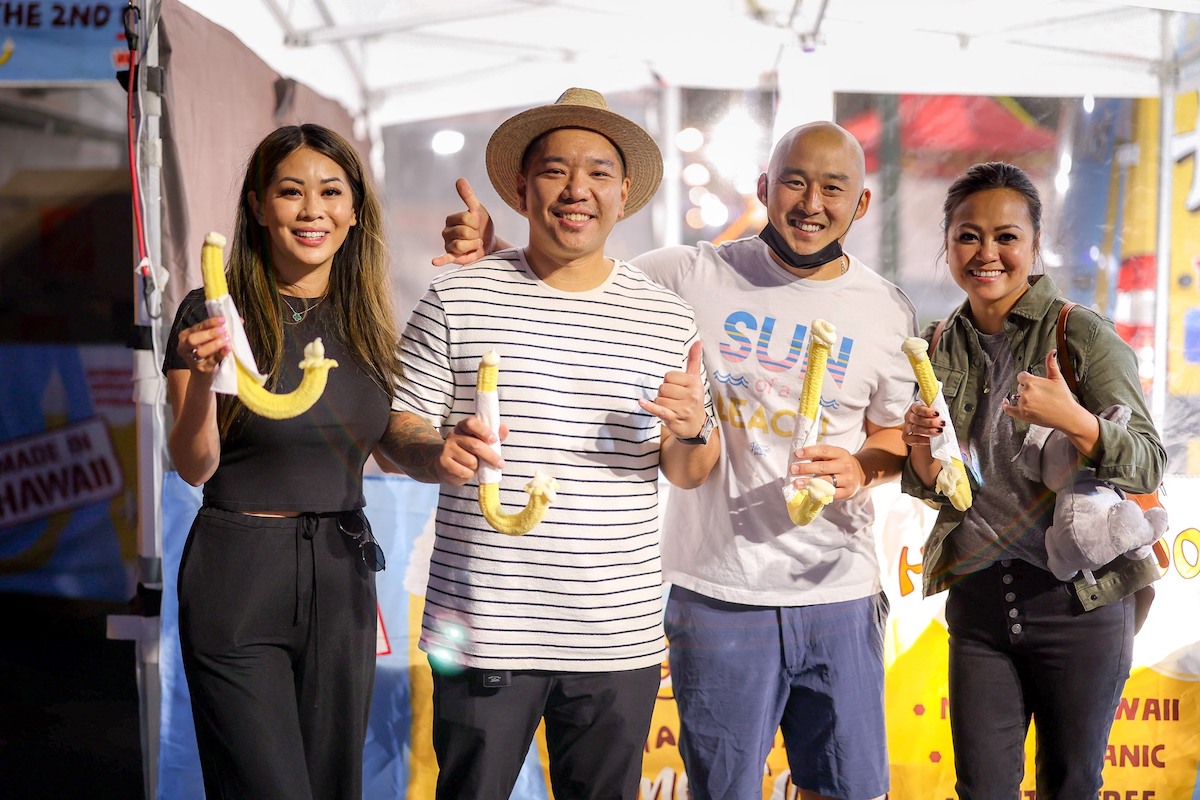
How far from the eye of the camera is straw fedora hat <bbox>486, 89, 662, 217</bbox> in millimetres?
2146

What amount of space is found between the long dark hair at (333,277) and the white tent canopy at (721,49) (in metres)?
1.37

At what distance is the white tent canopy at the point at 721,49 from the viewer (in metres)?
3.34

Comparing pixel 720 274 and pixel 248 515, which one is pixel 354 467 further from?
pixel 720 274

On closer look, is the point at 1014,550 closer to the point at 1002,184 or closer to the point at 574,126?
the point at 1002,184

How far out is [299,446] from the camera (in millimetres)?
2008

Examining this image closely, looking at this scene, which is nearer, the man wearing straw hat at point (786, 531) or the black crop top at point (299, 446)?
the black crop top at point (299, 446)

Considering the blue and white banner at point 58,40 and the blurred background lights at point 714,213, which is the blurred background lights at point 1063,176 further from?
the blue and white banner at point 58,40

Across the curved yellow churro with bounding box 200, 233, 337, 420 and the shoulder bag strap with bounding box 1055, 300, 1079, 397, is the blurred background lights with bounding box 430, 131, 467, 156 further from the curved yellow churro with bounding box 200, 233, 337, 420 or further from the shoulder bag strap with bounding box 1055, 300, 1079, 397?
the shoulder bag strap with bounding box 1055, 300, 1079, 397

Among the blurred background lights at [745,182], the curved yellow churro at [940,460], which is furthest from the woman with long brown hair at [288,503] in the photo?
the blurred background lights at [745,182]

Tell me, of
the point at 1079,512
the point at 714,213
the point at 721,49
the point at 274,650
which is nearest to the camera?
the point at 274,650

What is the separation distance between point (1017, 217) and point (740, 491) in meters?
0.95

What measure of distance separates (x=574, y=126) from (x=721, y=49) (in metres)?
1.41

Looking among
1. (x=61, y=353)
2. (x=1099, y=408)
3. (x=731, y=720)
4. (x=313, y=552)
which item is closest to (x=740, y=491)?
(x=731, y=720)

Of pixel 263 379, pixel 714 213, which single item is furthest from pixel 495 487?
pixel 714 213
